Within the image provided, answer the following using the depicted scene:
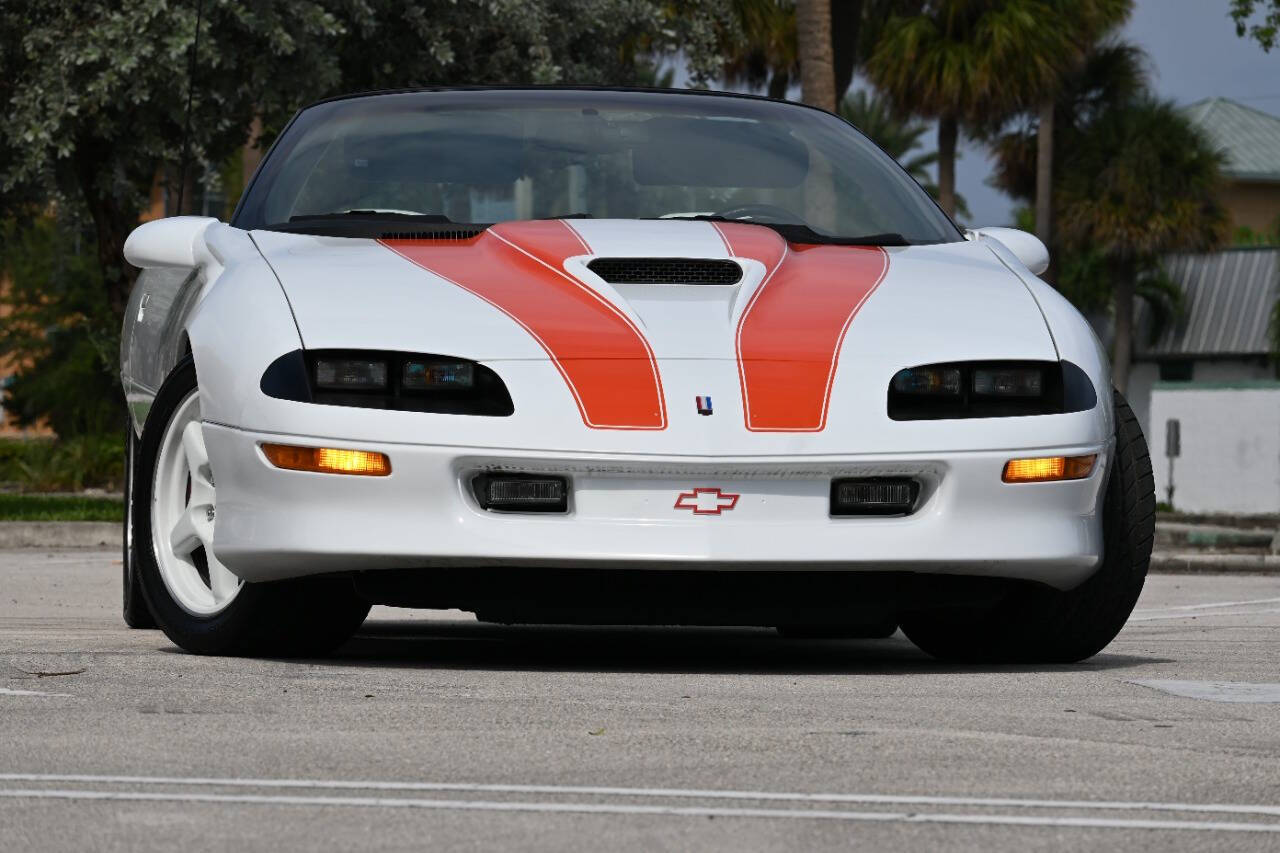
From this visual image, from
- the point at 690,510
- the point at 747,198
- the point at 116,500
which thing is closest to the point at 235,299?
the point at 690,510

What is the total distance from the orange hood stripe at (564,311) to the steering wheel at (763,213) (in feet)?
2.23

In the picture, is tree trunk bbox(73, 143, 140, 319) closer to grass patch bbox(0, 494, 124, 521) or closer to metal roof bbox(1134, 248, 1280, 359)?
grass patch bbox(0, 494, 124, 521)

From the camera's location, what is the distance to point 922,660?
5945 mm

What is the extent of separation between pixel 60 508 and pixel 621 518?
1486 centimetres

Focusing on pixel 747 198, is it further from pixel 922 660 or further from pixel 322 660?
pixel 322 660

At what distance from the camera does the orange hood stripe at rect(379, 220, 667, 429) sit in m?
4.83

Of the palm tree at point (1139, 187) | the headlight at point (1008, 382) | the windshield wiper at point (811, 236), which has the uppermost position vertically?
the windshield wiper at point (811, 236)

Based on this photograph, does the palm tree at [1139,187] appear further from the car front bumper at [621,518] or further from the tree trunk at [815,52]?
the car front bumper at [621,518]

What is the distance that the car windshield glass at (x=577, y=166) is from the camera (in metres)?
5.94

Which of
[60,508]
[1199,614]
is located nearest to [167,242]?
[1199,614]

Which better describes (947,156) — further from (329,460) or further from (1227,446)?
(329,460)

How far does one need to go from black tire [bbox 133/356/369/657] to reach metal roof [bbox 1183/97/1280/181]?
71.5m

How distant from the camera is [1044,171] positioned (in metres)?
49.4

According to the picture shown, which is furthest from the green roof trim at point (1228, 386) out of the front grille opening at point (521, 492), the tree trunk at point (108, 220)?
the front grille opening at point (521, 492)
